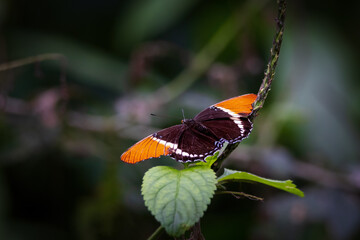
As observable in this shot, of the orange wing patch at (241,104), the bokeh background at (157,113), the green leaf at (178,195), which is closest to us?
the green leaf at (178,195)

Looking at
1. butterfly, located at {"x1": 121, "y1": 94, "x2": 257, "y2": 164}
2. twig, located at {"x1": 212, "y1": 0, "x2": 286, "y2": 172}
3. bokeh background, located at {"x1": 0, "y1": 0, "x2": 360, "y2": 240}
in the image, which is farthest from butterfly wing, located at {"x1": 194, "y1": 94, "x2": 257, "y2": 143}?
bokeh background, located at {"x1": 0, "y1": 0, "x2": 360, "y2": 240}

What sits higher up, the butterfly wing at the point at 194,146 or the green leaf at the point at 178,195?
the butterfly wing at the point at 194,146

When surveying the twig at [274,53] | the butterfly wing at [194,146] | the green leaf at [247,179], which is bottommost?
the green leaf at [247,179]

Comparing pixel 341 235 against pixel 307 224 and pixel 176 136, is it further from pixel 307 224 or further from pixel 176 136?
pixel 176 136

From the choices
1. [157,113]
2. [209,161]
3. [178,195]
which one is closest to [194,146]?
[209,161]

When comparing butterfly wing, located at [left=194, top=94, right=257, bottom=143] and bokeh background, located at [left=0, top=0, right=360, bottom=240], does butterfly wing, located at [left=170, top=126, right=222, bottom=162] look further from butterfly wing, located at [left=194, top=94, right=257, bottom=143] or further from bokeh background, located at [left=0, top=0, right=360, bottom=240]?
bokeh background, located at [left=0, top=0, right=360, bottom=240]

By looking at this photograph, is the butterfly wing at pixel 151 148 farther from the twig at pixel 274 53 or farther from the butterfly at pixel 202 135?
the twig at pixel 274 53

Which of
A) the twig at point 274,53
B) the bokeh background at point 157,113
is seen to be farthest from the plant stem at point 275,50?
the bokeh background at point 157,113
